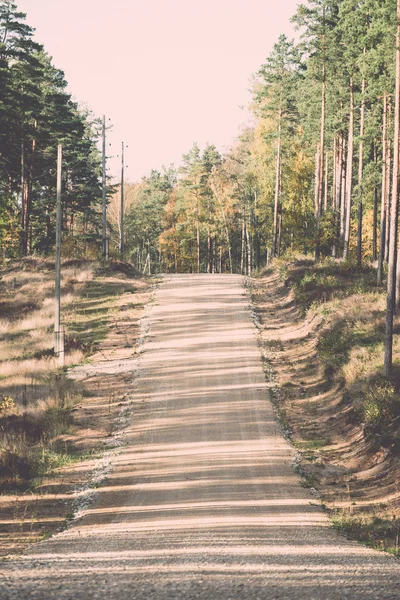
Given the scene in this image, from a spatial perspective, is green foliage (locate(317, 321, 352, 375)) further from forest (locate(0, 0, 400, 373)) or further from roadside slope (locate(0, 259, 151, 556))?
roadside slope (locate(0, 259, 151, 556))

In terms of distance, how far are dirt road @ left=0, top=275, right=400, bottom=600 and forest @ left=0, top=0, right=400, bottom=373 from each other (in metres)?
5.85

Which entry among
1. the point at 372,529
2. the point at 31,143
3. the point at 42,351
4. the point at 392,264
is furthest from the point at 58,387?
the point at 31,143

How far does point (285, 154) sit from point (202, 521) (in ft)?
177

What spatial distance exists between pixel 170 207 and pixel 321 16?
44617mm

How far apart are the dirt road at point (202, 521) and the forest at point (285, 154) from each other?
5.85 meters

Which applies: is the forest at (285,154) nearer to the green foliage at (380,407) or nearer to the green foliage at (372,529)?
the green foliage at (380,407)

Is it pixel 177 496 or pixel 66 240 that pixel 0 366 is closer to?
pixel 177 496

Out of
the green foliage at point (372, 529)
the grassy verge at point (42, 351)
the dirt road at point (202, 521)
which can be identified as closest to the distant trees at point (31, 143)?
the grassy verge at point (42, 351)

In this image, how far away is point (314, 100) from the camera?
42.7 metres

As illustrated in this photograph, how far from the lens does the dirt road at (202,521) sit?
7.43m

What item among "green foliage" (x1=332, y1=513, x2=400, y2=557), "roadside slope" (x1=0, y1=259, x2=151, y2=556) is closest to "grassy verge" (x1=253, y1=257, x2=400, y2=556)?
"green foliage" (x1=332, y1=513, x2=400, y2=557)

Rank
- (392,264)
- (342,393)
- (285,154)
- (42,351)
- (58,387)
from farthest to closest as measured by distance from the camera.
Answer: (285,154) < (42,351) < (58,387) < (342,393) < (392,264)

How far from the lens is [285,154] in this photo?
2403 inches

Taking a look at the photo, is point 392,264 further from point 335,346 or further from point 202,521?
point 202,521
